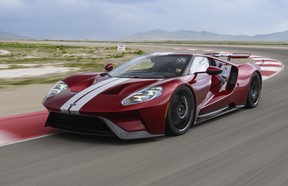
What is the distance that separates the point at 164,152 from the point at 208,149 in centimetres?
50

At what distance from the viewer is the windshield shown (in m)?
5.58

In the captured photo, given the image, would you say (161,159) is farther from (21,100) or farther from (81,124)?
(21,100)

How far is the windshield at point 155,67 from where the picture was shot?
558 centimetres

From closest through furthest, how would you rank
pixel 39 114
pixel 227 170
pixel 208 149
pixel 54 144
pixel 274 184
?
pixel 274 184, pixel 227 170, pixel 208 149, pixel 54 144, pixel 39 114

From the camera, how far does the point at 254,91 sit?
24.0 ft

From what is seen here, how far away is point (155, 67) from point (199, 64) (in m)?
0.66

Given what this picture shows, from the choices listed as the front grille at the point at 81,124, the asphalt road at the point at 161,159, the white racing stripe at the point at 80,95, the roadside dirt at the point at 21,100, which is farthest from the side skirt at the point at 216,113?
the roadside dirt at the point at 21,100

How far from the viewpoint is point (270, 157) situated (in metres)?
4.21

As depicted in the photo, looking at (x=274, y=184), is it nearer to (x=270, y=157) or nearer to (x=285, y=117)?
(x=270, y=157)

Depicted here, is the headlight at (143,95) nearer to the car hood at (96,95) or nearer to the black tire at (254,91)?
the car hood at (96,95)

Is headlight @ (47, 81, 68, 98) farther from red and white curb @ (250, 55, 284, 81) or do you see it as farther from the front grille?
red and white curb @ (250, 55, 284, 81)

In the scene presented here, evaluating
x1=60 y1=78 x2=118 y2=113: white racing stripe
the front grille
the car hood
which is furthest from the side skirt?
the front grille

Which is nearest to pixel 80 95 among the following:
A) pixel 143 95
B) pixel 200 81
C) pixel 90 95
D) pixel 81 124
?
pixel 90 95

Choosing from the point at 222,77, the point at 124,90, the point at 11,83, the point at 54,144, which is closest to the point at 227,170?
the point at 124,90
